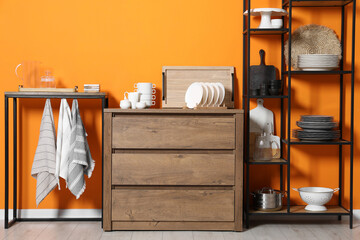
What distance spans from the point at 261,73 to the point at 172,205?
1.21m

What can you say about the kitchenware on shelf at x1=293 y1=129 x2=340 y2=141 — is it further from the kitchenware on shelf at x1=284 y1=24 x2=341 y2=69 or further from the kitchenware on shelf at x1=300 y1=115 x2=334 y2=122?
the kitchenware on shelf at x1=284 y1=24 x2=341 y2=69

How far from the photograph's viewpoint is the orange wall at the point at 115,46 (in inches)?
137

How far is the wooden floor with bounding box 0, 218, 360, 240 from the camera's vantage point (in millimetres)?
3070

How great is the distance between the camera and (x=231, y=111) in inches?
122

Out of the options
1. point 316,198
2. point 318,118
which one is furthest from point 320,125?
point 316,198

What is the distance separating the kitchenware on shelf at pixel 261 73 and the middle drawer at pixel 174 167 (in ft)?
2.24

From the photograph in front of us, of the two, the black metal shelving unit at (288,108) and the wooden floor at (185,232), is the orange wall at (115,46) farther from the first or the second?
the wooden floor at (185,232)

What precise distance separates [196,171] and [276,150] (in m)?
0.75

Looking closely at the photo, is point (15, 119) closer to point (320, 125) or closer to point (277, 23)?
point (277, 23)

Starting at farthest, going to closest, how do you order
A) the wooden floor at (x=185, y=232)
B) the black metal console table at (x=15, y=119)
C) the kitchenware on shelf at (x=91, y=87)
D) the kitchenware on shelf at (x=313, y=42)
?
the kitchenware on shelf at (x=313, y=42), the kitchenware on shelf at (x=91, y=87), the black metal console table at (x=15, y=119), the wooden floor at (x=185, y=232)

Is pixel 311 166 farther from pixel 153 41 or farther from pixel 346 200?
pixel 153 41

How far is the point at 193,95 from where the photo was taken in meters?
3.31

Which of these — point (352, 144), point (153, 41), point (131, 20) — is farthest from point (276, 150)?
point (131, 20)

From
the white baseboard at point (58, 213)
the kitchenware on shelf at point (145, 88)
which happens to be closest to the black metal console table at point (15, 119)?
the white baseboard at point (58, 213)
